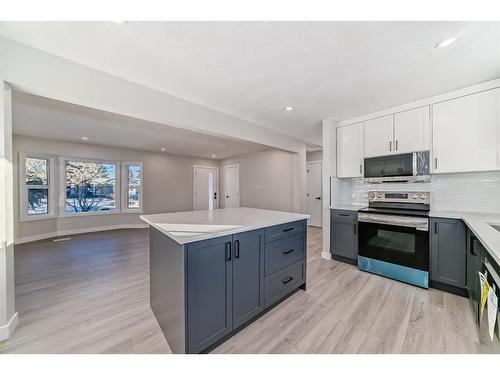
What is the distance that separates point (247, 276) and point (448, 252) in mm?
2283

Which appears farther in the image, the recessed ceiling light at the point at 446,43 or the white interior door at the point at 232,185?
the white interior door at the point at 232,185

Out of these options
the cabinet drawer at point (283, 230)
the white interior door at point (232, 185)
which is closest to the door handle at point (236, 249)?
the cabinet drawer at point (283, 230)

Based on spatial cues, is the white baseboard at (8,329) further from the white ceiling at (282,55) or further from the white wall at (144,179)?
the white wall at (144,179)

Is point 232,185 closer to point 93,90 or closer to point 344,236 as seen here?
point 344,236

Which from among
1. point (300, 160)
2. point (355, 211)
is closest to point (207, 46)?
point (355, 211)

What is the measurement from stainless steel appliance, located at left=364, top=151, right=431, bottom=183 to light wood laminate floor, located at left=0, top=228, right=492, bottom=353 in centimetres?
135

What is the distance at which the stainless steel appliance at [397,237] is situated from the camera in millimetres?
2275

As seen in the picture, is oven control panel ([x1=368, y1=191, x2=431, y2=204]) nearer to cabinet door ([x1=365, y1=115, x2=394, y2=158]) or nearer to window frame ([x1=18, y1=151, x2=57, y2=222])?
cabinet door ([x1=365, y1=115, x2=394, y2=158])

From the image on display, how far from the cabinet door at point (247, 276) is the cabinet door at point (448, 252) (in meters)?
2.06

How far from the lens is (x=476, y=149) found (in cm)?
222

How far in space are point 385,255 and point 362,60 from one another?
2306 mm

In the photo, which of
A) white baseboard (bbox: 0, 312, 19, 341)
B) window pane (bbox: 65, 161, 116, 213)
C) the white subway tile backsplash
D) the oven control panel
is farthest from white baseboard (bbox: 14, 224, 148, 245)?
the white subway tile backsplash

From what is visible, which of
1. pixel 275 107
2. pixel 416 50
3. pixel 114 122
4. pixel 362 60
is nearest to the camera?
pixel 416 50
